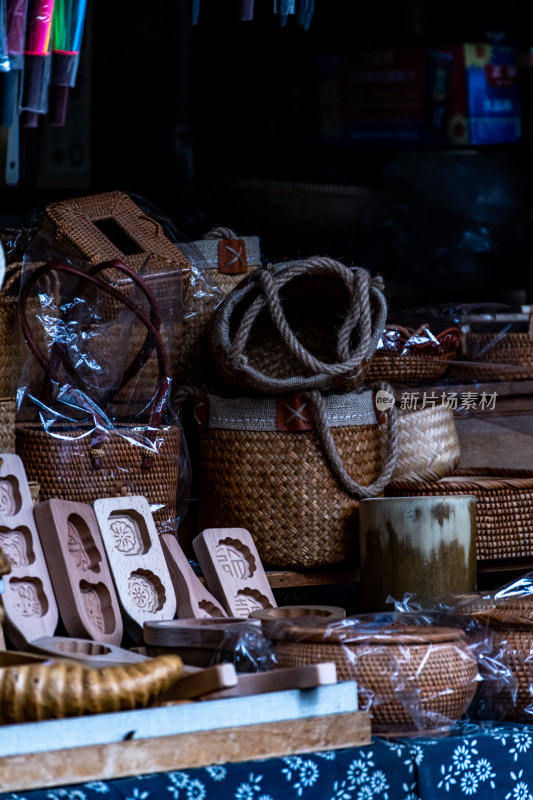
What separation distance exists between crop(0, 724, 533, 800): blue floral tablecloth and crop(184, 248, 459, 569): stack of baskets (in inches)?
28.3

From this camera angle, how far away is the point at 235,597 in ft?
6.25

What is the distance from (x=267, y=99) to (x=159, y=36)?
1.49 ft

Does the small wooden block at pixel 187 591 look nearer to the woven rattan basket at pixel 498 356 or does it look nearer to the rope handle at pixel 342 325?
the rope handle at pixel 342 325

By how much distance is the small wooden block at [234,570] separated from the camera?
190 centimetres

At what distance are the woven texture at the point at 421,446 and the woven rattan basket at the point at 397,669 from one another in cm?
90

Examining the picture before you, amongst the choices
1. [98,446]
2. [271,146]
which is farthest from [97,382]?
[271,146]

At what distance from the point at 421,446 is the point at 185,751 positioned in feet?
4.04

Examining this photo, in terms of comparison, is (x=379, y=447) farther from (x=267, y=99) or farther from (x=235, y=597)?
(x=267, y=99)

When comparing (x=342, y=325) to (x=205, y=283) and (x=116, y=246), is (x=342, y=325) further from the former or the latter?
(x=116, y=246)

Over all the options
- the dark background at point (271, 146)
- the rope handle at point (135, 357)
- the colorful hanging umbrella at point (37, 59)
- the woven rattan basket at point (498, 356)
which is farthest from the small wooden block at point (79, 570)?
the dark background at point (271, 146)

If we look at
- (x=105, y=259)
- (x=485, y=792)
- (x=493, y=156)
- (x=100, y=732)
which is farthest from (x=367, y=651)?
(x=493, y=156)

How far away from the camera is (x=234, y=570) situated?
1950mm

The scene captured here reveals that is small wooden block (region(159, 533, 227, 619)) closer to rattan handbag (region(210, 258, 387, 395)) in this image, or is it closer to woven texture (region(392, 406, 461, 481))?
rattan handbag (region(210, 258, 387, 395))

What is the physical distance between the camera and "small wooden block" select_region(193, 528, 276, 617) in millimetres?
1899
